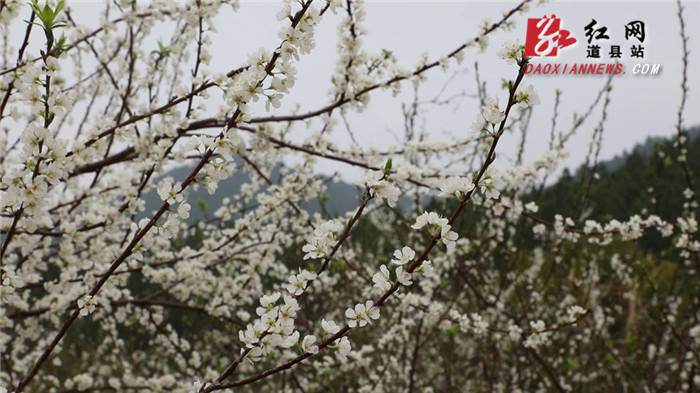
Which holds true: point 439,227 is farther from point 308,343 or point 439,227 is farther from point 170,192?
point 170,192

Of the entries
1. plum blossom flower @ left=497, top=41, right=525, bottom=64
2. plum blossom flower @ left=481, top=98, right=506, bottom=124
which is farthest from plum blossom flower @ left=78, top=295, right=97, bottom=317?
plum blossom flower @ left=497, top=41, right=525, bottom=64

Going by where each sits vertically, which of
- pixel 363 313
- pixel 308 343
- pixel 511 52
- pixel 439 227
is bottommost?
pixel 308 343

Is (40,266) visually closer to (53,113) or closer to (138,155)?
(138,155)

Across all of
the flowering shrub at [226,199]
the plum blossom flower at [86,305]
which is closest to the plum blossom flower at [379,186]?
the flowering shrub at [226,199]

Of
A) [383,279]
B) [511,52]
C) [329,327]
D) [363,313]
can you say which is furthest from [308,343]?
[511,52]

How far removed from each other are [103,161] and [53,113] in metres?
1.91

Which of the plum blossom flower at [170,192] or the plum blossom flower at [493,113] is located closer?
the plum blossom flower at [493,113]

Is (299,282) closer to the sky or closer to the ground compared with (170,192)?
closer to the ground

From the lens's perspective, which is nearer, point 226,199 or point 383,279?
point 383,279

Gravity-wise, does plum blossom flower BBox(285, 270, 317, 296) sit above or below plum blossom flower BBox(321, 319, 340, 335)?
above

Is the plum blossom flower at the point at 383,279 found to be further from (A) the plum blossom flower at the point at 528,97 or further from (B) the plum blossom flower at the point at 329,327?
(A) the plum blossom flower at the point at 528,97

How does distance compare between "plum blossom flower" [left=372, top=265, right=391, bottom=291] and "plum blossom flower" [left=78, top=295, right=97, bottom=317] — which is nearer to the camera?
"plum blossom flower" [left=372, top=265, right=391, bottom=291]

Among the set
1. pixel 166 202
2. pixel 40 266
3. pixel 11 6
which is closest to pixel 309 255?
pixel 166 202

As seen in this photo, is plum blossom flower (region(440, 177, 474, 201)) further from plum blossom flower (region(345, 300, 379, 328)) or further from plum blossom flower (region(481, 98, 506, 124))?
plum blossom flower (region(345, 300, 379, 328))
